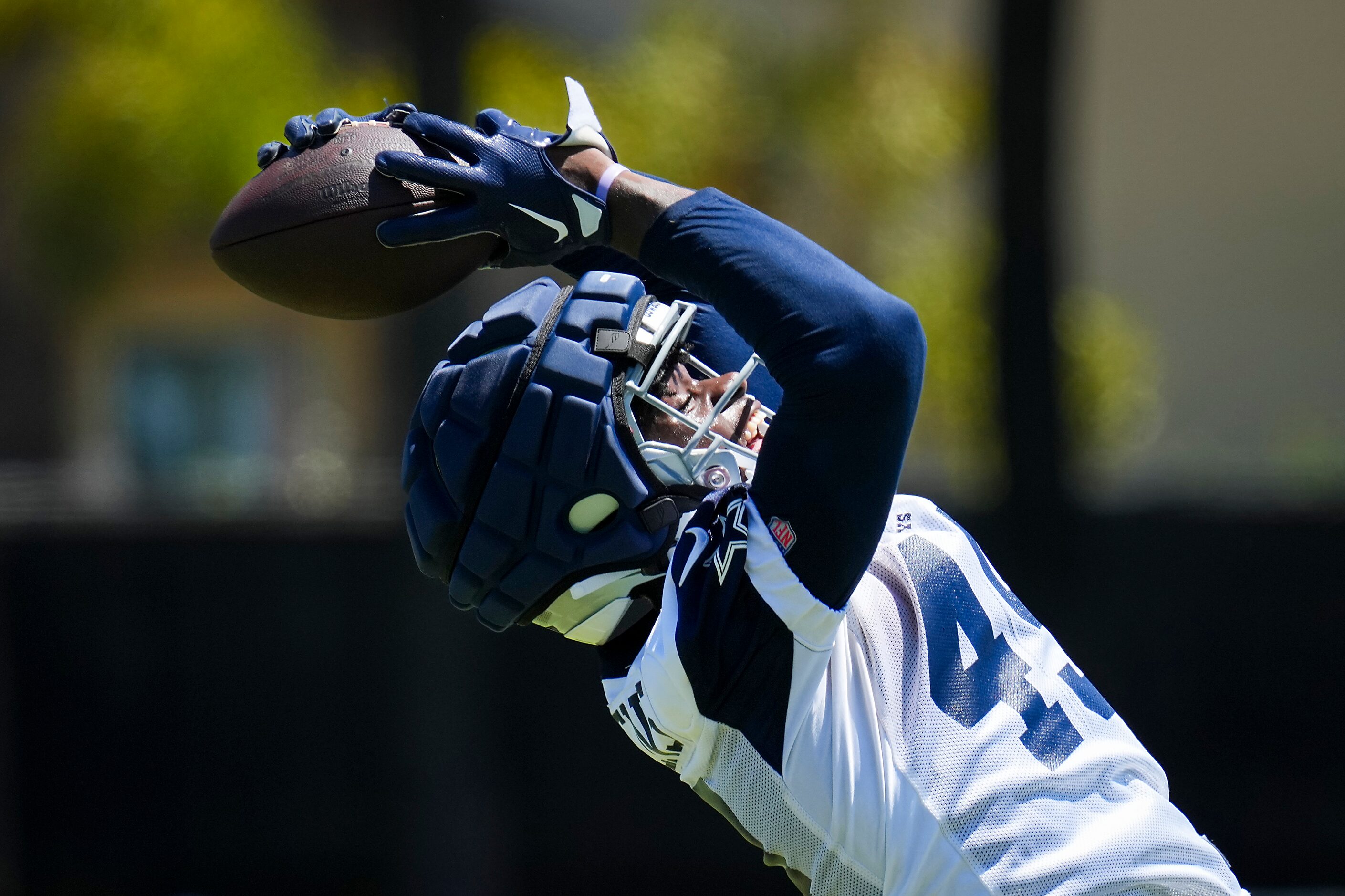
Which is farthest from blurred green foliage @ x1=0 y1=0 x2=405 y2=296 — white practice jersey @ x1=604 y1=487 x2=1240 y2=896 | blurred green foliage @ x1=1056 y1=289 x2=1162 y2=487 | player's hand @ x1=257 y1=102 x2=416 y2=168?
white practice jersey @ x1=604 y1=487 x2=1240 y2=896

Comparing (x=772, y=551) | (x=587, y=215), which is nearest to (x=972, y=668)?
(x=772, y=551)

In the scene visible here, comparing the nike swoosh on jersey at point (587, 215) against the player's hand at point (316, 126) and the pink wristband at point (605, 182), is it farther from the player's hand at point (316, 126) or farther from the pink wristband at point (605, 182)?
the player's hand at point (316, 126)

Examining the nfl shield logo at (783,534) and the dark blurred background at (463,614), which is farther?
the dark blurred background at (463,614)

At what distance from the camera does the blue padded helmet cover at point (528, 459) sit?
202 centimetres

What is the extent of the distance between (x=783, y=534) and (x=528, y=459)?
0.45m

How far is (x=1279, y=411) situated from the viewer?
14.3 m

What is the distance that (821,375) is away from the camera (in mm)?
1765

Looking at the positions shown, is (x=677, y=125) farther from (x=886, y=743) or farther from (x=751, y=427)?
(x=886, y=743)

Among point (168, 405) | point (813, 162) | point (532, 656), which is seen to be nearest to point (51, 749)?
point (532, 656)

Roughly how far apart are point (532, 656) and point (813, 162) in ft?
26.4

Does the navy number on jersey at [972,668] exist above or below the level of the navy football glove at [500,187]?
below

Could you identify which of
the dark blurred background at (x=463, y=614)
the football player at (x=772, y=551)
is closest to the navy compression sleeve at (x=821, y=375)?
the football player at (x=772, y=551)

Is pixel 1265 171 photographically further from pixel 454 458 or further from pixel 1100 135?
pixel 454 458

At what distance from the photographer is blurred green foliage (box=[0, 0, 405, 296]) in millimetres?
10977
